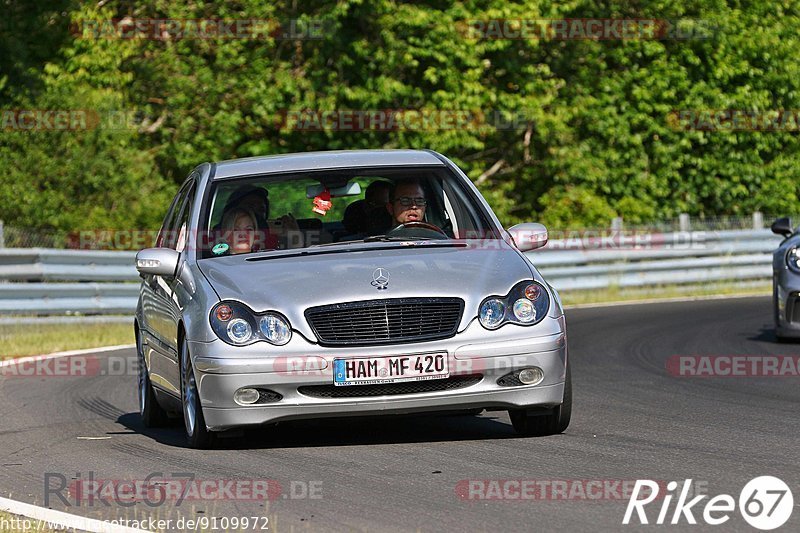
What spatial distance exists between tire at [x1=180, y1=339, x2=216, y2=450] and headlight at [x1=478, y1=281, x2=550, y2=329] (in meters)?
1.47

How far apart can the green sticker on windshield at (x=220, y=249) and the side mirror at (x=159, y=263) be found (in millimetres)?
214

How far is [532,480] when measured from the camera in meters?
6.77

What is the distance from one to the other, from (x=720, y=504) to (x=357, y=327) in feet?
7.68

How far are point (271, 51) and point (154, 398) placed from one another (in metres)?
23.1

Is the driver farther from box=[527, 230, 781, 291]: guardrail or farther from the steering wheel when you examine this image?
box=[527, 230, 781, 291]: guardrail

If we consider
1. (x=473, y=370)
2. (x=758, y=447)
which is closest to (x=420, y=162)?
(x=473, y=370)

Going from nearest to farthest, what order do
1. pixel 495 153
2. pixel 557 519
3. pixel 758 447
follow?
pixel 557 519, pixel 758 447, pixel 495 153

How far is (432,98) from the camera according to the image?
1197 inches

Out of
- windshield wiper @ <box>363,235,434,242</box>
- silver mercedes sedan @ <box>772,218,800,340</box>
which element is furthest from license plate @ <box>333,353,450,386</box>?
silver mercedes sedan @ <box>772,218,800,340</box>

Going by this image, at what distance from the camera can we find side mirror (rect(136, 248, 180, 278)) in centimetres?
880

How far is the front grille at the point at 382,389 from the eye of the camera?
7.82 m

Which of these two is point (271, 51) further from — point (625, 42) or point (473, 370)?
point (473, 370)

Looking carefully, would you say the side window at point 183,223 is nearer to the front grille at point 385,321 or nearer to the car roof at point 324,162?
the car roof at point 324,162

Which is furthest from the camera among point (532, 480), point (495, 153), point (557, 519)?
point (495, 153)
